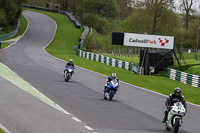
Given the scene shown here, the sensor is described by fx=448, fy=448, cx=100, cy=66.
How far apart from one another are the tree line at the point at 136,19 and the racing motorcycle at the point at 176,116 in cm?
5554

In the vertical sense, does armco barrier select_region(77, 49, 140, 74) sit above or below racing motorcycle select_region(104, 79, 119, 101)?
below

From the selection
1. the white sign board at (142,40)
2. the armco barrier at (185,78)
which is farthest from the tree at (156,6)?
the armco barrier at (185,78)

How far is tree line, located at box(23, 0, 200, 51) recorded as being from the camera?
250ft

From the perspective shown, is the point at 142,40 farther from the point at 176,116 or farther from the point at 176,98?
the point at 176,116

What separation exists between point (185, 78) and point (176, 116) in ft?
76.5

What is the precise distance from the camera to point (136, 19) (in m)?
89.6

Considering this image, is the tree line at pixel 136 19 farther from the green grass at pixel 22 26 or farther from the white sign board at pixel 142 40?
the white sign board at pixel 142 40

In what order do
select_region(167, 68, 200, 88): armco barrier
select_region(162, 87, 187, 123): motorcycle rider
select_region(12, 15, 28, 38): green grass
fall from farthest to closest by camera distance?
1. select_region(12, 15, 28, 38): green grass
2. select_region(167, 68, 200, 88): armco barrier
3. select_region(162, 87, 187, 123): motorcycle rider

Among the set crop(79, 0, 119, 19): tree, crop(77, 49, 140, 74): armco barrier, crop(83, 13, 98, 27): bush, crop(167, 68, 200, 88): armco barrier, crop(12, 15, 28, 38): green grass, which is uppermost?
crop(79, 0, 119, 19): tree

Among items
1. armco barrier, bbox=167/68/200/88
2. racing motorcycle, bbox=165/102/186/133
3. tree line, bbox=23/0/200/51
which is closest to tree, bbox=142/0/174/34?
tree line, bbox=23/0/200/51

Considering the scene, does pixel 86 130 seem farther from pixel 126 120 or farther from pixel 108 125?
pixel 126 120

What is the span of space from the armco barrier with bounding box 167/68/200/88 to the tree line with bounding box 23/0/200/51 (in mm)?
30806

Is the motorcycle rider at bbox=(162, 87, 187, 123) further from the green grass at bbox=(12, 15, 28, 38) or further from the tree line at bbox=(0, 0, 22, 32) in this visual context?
the tree line at bbox=(0, 0, 22, 32)

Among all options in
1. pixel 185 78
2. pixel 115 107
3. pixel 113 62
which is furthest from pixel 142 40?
pixel 115 107
